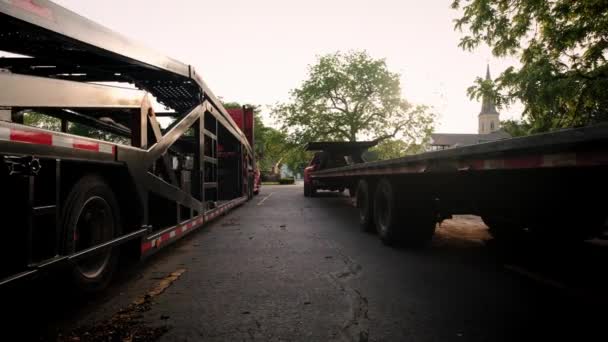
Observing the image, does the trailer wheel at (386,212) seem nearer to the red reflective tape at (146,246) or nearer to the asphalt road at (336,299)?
the asphalt road at (336,299)

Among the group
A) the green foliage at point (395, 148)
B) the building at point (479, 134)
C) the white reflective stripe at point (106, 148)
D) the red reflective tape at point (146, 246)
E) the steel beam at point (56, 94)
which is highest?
the building at point (479, 134)

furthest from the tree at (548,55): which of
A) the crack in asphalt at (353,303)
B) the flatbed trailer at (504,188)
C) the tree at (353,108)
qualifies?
the tree at (353,108)

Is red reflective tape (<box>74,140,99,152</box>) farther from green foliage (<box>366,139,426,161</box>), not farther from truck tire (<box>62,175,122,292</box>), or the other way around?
green foliage (<box>366,139,426,161</box>)

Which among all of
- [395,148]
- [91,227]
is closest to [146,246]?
[91,227]

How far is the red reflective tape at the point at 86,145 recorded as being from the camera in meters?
2.67

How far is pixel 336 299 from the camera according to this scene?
302 cm

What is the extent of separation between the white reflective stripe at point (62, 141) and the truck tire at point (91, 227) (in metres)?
0.33

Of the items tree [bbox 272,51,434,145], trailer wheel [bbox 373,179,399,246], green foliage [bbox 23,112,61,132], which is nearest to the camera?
green foliage [bbox 23,112,61,132]

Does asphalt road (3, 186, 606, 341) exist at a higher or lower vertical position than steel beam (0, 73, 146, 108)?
lower

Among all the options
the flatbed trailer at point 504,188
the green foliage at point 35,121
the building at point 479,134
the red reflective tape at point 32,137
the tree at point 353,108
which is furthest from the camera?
the building at point 479,134

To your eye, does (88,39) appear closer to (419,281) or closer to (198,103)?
(198,103)

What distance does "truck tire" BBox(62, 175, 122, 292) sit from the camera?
2634 millimetres

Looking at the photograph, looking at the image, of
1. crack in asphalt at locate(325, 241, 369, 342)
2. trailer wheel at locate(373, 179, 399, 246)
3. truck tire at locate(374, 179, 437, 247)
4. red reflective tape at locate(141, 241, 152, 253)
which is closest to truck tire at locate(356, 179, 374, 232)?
trailer wheel at locate(373, 179, 399, 246)

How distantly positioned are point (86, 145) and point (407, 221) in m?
4.02
